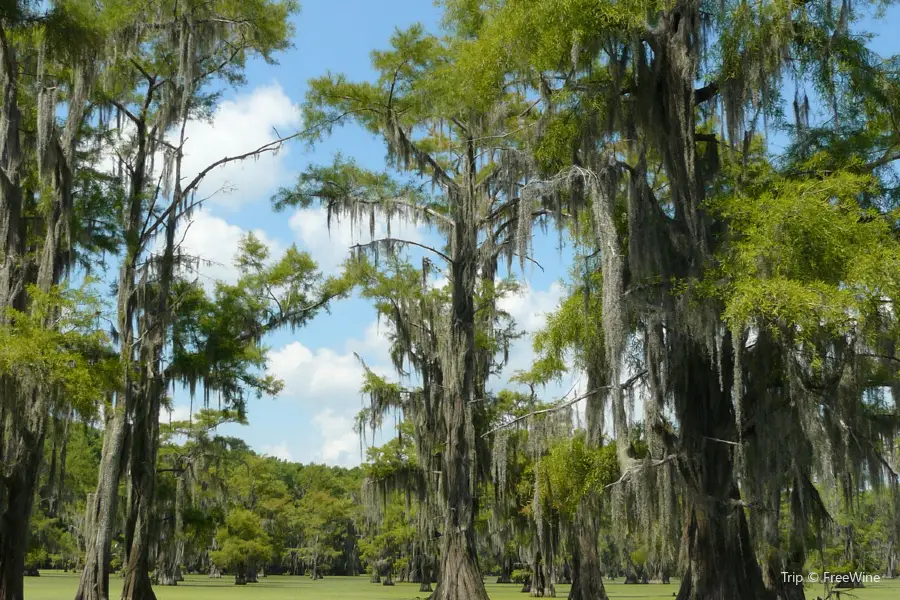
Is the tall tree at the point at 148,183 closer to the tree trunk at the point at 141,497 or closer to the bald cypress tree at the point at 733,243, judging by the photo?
the tree trunk at the point at 141,497

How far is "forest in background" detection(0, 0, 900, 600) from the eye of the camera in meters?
10.4

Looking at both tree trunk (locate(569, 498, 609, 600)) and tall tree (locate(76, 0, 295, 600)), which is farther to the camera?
tree trunk (locate(569, 498, 609, 600))

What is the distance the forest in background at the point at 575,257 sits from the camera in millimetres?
10359

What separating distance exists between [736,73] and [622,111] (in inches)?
67.1

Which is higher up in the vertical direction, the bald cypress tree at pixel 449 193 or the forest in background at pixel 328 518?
the bald cypress tree at pixel 449 193

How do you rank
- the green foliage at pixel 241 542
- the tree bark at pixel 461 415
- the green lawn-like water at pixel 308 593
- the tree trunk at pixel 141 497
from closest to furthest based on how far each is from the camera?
1. the tree bark at pixel 461 415
2. the tree trunk at pixel 141 497
3. the green lawn-like water at pixel 308 593
4. the green foliage at pixel 241 542

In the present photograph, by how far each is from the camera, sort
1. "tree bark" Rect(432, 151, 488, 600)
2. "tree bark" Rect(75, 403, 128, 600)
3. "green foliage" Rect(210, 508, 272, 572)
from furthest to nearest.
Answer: "green foliage" Rect(210, 508, 272, 572) < "tree bark" Rect(432, 151, 488, 600) < "tree bark" Rect(75, 403, 128, 600)

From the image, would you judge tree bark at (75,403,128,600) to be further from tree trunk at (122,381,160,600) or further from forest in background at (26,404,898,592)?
tree trunk at (122,381,160,600)

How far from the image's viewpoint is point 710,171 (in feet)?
41.6

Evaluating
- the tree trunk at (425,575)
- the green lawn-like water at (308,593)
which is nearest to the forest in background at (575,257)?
the green lawn-like water at (308,593)

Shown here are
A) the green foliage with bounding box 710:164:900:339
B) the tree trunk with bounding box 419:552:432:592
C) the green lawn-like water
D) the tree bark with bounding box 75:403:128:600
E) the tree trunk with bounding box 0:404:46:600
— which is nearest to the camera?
the green foliage with bounding box 710:164:900:339

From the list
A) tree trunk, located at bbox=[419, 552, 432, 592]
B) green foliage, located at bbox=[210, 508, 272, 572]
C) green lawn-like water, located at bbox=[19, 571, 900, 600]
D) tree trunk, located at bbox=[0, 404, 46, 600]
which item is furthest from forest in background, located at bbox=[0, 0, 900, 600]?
green foliage, located at bbox=[210, 508, 272, 572]

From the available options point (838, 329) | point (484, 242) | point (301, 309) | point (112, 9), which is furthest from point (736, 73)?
point (301, 309)

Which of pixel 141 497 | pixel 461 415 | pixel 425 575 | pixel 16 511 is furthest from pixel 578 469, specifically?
pixel 425 575
